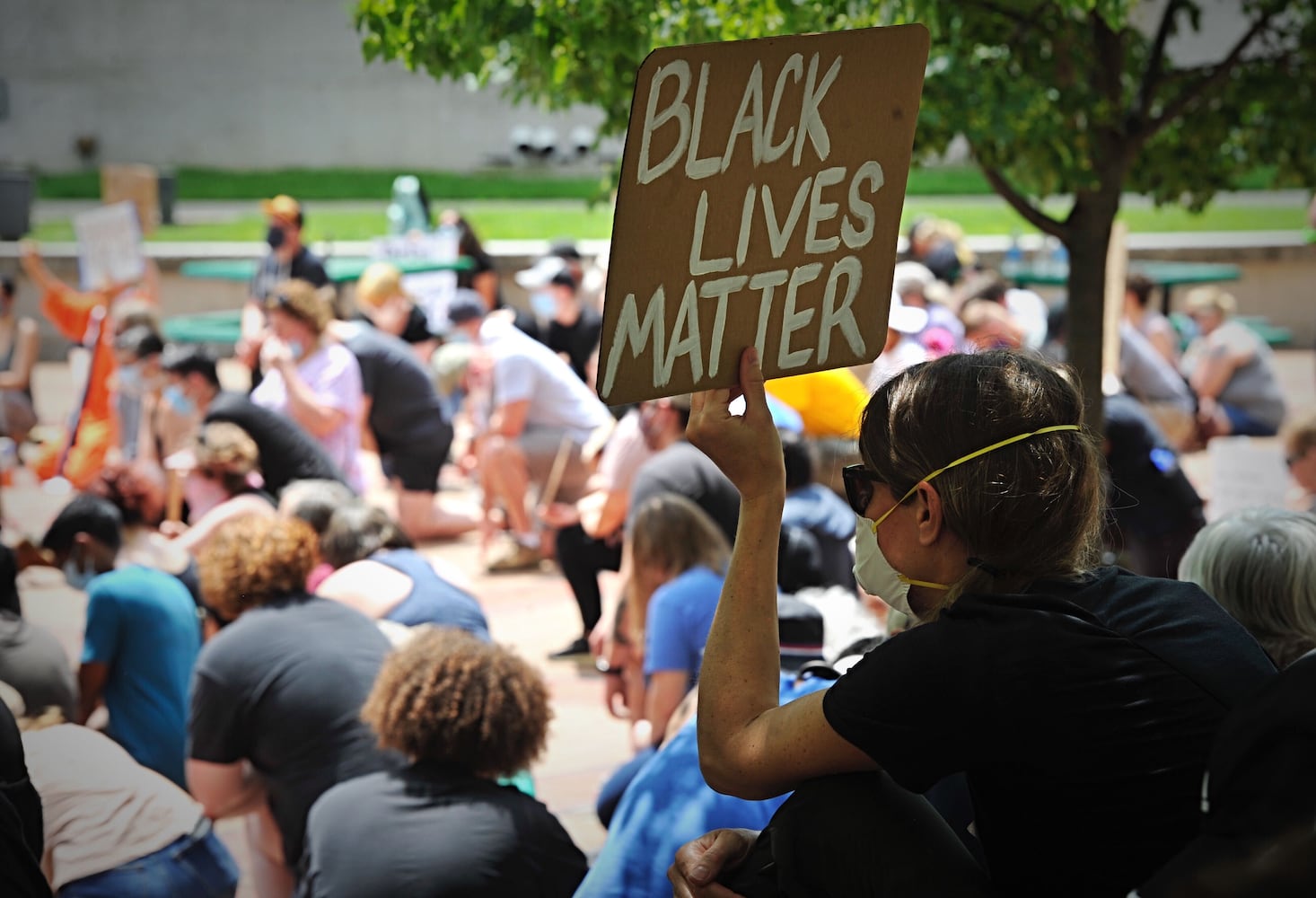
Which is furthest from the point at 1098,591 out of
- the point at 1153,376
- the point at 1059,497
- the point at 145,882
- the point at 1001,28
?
the point at 1153,376

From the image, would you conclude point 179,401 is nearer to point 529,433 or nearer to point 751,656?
point 529,433

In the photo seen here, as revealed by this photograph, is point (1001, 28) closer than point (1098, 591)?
No

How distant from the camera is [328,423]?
25.0 feet

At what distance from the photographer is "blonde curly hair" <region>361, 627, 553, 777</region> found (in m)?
3.25

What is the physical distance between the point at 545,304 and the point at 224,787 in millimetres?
6905

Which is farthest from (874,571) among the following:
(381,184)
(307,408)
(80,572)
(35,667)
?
(381,184)

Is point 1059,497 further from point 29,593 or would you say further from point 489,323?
point 489,323

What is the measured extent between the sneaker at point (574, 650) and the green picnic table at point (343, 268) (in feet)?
18.0

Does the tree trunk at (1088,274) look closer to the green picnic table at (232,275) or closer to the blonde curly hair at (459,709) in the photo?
the blonde curly hair at (459,709)

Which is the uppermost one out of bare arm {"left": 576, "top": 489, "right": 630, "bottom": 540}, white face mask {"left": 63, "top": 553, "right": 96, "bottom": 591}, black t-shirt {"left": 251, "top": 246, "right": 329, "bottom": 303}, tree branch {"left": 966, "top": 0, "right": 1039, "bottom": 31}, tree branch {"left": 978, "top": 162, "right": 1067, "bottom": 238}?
tree branch {"left": 966, "top": 0, "right": 1039, "bottom": 31}

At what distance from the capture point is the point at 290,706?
3814mm

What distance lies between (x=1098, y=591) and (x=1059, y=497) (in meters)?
0.13

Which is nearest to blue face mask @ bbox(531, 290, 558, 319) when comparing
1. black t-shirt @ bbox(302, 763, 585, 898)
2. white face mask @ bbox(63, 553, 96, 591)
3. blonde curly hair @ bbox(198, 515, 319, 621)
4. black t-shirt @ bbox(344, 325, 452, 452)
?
black t-shirt @ bbox(344, 325, 452, 452)

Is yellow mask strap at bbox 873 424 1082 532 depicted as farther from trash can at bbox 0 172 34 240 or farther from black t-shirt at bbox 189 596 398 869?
trash can at bbox 0 172 34 240
